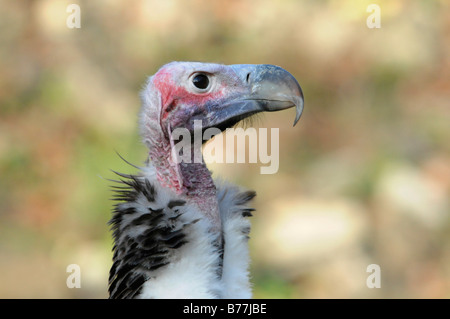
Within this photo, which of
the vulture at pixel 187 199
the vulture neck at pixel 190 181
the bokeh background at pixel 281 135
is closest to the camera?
the vulture at pixel 187 199

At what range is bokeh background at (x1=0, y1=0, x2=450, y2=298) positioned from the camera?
555cm

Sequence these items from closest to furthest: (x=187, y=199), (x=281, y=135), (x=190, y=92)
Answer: (x=187, y=199) → (x=190, y=92) → (x=281, y=135)

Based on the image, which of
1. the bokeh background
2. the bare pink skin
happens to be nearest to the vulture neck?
the bare pink skin

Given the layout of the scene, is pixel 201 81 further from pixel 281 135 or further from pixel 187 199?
pixel 281 135

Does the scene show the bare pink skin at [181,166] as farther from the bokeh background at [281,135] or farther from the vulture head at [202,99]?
the bokeh background at [281,135]

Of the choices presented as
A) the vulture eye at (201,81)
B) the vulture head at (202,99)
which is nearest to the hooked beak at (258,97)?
the vulture head at (202,99)

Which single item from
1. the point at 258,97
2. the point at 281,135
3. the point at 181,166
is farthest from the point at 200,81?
the point at 281,135

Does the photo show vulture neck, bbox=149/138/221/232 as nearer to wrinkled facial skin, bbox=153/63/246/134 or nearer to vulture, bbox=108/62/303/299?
vulture, bbox=108/62/303/299

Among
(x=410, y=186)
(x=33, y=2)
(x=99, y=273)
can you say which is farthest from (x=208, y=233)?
(x=33, y=2)

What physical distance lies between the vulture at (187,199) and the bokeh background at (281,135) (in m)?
2.93

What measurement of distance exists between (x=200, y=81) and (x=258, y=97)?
280mm

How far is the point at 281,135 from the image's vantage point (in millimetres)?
6805

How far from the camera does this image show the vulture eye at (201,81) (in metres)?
2.46
